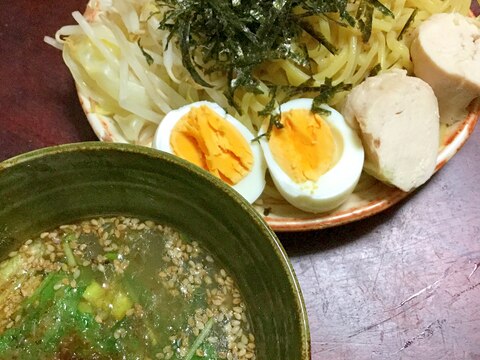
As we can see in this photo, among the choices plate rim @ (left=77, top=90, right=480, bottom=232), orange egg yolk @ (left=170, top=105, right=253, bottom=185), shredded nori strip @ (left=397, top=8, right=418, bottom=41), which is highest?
shredded nori strip @ (left=397, top=8, right=418, bottom=41)

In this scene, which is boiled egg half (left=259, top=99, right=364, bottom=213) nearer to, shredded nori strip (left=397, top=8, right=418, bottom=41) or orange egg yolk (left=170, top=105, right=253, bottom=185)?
orange egg yolk (left=170, top=105, right=253, bottom=185)

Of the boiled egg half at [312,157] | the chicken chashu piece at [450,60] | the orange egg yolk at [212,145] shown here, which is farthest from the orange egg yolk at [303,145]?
the chicken chashu piece at [450,60]

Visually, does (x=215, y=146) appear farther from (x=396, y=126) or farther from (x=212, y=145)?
(x=396, y=126)

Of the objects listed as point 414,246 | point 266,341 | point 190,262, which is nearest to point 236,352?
point 266,341

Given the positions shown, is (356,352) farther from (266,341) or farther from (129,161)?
(129,161)

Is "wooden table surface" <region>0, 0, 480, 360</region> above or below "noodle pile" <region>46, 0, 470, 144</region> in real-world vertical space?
below

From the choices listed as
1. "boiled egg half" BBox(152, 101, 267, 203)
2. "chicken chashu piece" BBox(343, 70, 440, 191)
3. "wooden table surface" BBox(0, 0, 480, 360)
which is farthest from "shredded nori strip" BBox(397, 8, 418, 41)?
"boiled egg half" BBox(152, 101, 267, 203)

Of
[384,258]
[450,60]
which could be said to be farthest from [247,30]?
[384,258]
